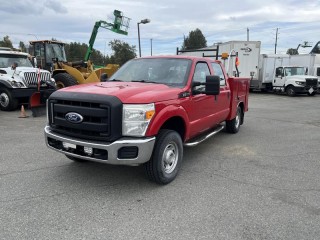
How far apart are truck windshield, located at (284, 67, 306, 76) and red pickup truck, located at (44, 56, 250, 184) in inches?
747

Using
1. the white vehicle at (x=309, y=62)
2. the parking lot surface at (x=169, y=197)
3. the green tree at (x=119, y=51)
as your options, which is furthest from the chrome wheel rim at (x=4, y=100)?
the green tree at (x=119, y=51)

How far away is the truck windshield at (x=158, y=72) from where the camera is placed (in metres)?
5.21

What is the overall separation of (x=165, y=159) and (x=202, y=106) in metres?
1.44

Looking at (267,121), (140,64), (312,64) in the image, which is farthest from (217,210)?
(312,64)

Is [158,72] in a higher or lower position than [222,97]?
higher

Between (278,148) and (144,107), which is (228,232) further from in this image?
(278,148)

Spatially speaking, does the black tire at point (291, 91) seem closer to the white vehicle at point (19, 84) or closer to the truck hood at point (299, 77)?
the truck hood at point (299, 77)

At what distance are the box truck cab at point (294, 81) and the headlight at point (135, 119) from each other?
19.7m

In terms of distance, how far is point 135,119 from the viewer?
399cm

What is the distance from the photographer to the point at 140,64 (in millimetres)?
5793

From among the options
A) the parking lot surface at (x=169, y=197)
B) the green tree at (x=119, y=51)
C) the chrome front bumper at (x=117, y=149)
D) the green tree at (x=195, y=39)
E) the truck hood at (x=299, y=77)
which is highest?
the green tree at (x=195, y=39)

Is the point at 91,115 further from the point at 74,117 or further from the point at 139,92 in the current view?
the point at 139,92

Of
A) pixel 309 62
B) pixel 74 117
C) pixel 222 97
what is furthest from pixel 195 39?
pixel 74 117

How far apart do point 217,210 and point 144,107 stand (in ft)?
5.27
